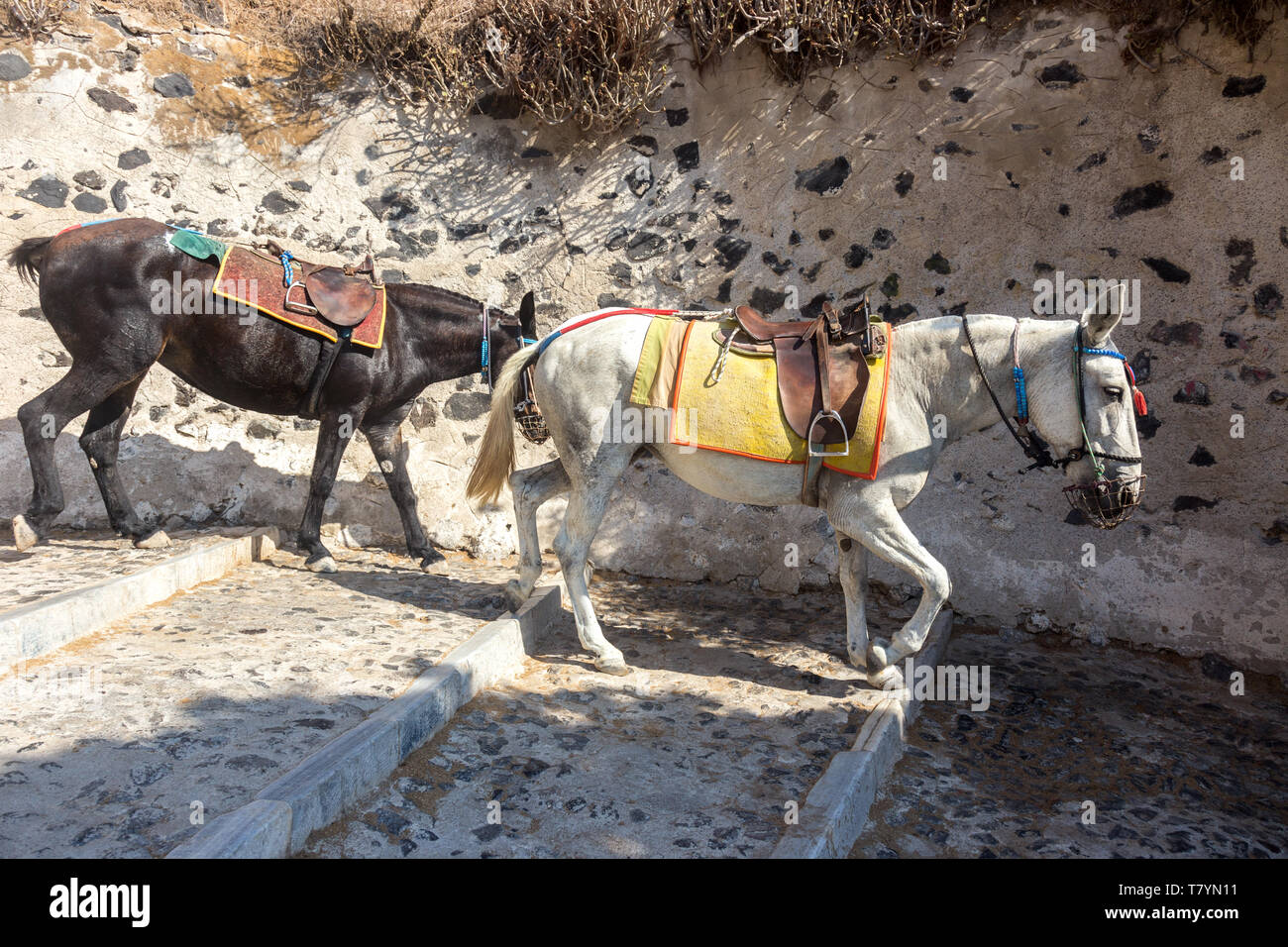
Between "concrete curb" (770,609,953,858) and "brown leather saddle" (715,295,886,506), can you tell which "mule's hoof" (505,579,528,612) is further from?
"concrete curb" (770,609,953,858)

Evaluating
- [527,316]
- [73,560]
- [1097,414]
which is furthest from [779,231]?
[73,560]

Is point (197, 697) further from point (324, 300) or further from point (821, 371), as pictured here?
point (821, 371)

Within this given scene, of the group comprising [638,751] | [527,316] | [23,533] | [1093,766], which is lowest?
[1093,766]

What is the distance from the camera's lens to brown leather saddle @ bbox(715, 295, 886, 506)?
3.93 m

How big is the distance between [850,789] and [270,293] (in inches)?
167

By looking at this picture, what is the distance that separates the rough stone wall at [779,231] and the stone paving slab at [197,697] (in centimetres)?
146

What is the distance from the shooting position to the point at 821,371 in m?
3.99

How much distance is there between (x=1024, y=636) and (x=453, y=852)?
384cm

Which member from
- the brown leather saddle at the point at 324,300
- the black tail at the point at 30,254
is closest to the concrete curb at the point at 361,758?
the brown leather saddle at the point at 324,300

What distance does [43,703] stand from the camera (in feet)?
11.1

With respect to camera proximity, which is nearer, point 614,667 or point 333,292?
point 614,667

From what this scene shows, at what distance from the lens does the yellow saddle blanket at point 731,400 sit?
12.9ft

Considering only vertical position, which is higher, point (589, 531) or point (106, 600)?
point (589, 531)
